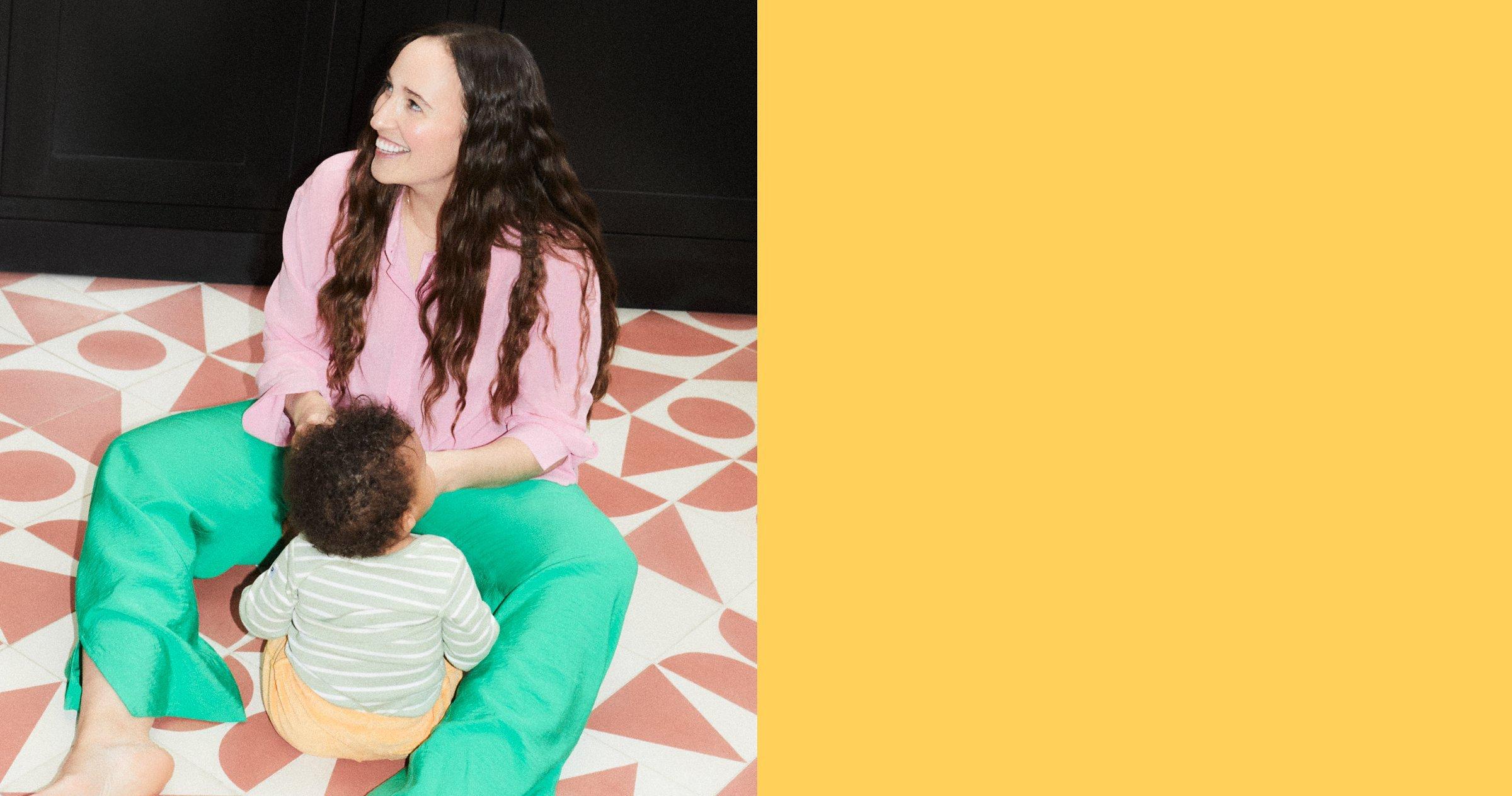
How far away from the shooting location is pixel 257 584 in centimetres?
186

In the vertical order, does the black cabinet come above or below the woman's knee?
above

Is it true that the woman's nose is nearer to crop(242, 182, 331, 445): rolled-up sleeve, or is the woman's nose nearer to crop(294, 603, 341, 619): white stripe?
crop(242, 182, 331, 445): rolled-up sleeve

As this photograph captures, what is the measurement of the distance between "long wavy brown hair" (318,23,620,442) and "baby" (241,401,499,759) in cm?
30

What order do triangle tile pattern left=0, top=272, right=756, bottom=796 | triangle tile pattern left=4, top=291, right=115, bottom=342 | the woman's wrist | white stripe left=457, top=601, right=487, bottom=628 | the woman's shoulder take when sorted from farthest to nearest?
triangle tile pattern left=4, top=291, right=115, bottom=342 < the woman's shoulder < the woman's wrist < triangle tile pattern left=0, top=272, right=756, bottom=796 < white stripe left=457, top=601, right=487, bottom=628

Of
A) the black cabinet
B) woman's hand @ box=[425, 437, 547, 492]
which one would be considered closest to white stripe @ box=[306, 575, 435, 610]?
woman's hand @ box=[425, 437, 547, 492]

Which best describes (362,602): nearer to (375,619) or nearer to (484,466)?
(375,619)

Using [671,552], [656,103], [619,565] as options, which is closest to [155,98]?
[656,103]

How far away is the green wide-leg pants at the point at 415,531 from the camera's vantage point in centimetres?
186

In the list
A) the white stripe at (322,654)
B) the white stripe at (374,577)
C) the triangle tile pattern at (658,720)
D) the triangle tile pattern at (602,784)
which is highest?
the white stripe at (374,577)

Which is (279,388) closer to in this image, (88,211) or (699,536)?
(699,536)

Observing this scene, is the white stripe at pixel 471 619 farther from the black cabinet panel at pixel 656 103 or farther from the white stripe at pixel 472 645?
the black cabinet panel at pixel 656 103

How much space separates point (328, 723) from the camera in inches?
74.4

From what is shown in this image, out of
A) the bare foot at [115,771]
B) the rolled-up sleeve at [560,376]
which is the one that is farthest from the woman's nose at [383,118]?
the bare foot at [115,771]

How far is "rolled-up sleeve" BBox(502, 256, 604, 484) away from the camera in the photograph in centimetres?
213
